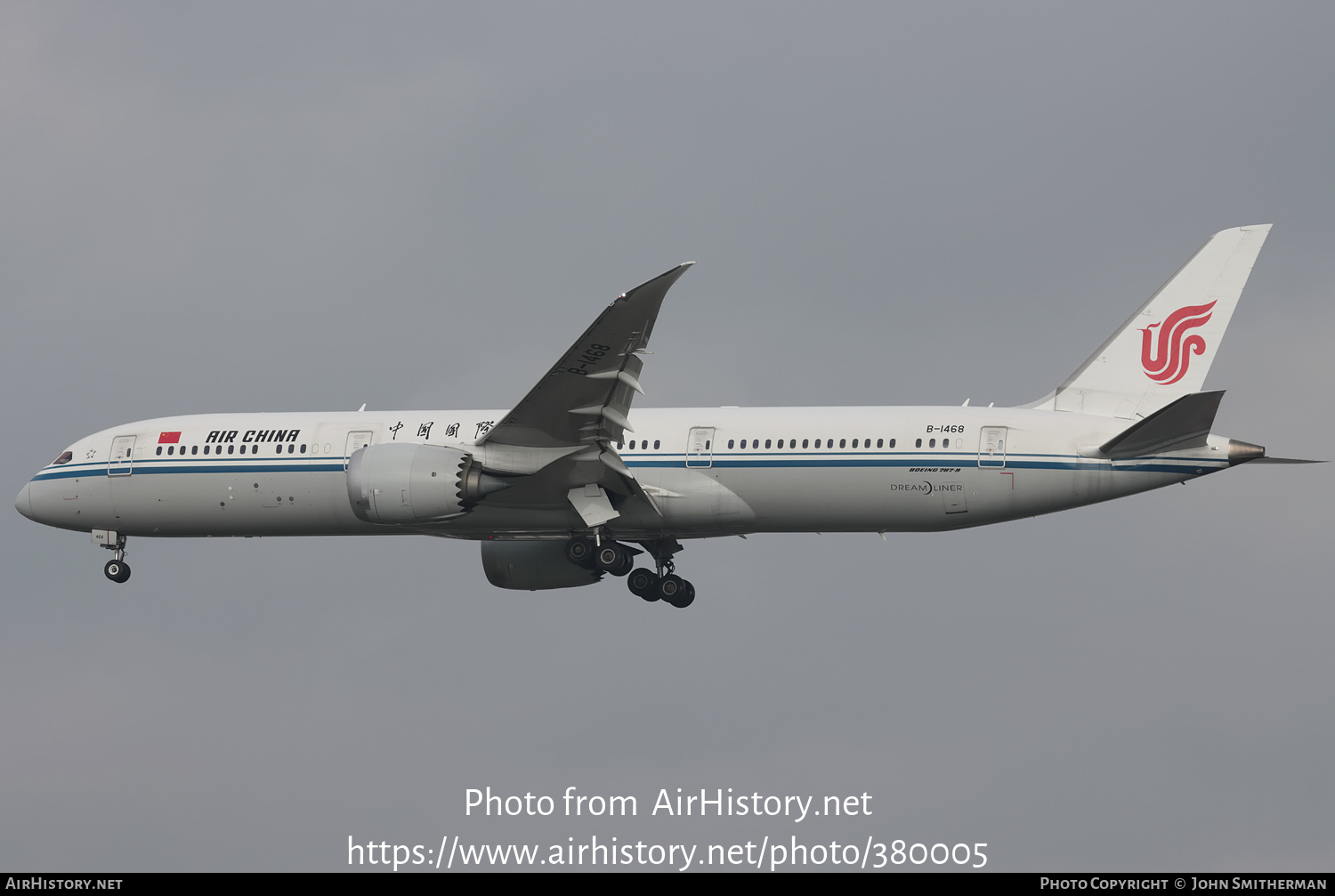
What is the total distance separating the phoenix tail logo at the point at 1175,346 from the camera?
37969 mm

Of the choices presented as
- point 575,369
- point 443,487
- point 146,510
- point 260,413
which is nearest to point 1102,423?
point 575,369

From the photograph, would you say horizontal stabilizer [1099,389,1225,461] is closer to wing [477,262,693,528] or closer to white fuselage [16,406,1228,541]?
white fuselage [16,406,1228,541]

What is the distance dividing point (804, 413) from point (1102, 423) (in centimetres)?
606

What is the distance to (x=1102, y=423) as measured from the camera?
3650cm

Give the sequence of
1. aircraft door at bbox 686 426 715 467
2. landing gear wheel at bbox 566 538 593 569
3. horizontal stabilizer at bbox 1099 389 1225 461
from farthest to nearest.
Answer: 1. landing gear wheel at bbox 566 538 593 569
2. aircraft door at bbox 686 426 715 467
3. horizontal stabilizer at bbox 1099 389 1225 461

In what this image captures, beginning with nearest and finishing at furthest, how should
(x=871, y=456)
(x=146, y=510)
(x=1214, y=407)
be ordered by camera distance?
(x=1214, y=407) → (x=871, y=456) → (x=146, y=510)

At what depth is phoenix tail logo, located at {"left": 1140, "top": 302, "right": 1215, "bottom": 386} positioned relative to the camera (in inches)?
1495

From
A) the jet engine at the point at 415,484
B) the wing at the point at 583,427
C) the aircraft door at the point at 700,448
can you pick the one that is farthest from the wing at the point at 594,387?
the aircraft door at the point at 700,448

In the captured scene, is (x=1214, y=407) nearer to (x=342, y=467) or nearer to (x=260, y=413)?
(x=342, y=467)

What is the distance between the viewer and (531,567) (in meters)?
41.8

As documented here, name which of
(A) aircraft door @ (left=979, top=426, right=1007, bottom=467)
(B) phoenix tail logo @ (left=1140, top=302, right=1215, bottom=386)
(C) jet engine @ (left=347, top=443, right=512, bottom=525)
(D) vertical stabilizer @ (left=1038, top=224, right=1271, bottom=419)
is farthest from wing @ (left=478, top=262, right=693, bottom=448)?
(B) phoenix tail logo @ (left=1140, top=302, right=1215, bottom=386)

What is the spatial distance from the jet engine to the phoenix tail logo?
13.9 m

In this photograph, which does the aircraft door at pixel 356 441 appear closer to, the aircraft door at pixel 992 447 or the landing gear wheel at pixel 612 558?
the landing gear wheel at pixel 612 558

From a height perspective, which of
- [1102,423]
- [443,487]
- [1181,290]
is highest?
[1181,290]
